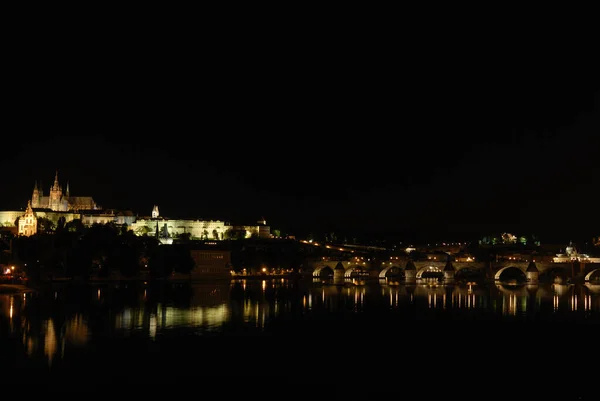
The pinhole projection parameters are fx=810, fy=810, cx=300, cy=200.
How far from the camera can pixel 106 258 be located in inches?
2105

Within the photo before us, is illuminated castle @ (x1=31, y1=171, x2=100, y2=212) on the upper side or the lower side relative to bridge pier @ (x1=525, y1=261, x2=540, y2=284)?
Result: upper

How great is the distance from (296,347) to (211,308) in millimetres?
11025

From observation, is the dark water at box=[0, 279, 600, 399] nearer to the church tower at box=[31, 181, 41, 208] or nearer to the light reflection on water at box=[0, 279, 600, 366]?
the light reflection on water at box=[0, 279, 600, 366]

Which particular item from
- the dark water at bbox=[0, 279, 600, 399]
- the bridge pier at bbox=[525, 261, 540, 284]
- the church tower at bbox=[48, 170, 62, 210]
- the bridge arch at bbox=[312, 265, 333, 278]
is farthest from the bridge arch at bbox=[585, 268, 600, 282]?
the church tower at bbox=[48, 170, 62, 210]

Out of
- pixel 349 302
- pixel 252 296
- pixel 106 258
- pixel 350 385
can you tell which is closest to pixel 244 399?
pixel 350 385

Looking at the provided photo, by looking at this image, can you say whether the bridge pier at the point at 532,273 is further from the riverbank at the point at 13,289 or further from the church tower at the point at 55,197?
the church tower at the point at 55,197

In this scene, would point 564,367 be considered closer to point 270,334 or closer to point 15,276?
point 270,334

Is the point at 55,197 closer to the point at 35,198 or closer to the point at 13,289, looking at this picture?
the point at 35,198

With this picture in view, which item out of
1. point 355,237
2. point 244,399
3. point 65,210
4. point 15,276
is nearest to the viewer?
point 244,399

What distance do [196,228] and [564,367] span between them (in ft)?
283

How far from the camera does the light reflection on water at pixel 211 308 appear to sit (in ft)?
78.3

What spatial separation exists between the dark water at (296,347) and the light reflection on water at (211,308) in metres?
0.07

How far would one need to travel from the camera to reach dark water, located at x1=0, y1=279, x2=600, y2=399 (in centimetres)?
1695

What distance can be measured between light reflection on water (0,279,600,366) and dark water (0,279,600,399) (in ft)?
0.23
